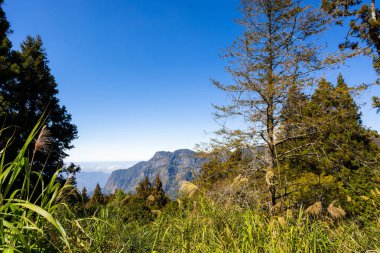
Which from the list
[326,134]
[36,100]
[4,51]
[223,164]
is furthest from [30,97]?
[326,134]

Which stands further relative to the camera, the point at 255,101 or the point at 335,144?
the point at 255,101

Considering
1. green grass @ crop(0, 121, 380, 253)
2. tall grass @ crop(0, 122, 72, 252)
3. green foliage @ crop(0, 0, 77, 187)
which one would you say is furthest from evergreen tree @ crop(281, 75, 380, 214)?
green foliage @ crop(0, 0, 77, 187)

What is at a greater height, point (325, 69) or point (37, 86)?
point (37, 86)

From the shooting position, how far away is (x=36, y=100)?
18.1 m

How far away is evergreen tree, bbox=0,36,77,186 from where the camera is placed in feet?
52.3

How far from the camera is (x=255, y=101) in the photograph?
34.7ft

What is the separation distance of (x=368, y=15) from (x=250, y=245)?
585 inches

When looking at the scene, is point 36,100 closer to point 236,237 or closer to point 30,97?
point 30,97

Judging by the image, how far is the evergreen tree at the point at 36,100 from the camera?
1595cm

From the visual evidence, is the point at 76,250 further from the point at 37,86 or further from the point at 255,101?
the point at 37,86

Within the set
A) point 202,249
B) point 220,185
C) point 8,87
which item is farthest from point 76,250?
point 8,87

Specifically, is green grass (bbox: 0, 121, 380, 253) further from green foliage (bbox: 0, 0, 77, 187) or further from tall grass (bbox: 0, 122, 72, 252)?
green foliage (bbox: 0, 0, 77, 187)

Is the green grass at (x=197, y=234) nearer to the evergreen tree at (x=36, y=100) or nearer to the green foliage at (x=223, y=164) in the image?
the green foliage at (x=223, y=164)

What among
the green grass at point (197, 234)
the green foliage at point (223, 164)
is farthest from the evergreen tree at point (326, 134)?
the green grass at point (197, 234)
